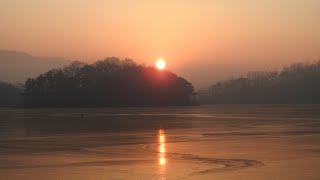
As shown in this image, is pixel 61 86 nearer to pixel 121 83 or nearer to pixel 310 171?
pixel 121 83

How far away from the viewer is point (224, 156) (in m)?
21.5

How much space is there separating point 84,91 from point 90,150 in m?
170

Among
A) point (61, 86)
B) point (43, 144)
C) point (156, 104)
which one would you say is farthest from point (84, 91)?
point (43, 144)

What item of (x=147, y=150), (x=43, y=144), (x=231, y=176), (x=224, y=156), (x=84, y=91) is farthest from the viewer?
(x=84, y=91)

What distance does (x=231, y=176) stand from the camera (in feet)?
51.5

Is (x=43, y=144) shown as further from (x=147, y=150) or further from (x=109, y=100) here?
(x=109, y=100)

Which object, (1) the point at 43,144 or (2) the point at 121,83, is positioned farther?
(2) the point at 121,83

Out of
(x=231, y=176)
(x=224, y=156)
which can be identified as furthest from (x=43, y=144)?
(x=231, y=176)

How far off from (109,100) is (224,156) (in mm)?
174478

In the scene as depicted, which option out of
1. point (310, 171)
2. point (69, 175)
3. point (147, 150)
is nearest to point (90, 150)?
point (147, 150)

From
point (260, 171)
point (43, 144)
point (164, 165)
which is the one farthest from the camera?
point (43, 144)

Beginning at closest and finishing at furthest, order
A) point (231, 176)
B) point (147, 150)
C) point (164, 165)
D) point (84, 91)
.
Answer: point (231, 176), point (164, 165), point (147, 150), point (84, 91)

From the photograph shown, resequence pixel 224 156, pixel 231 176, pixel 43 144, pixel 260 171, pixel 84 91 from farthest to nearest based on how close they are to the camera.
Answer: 1. pixel 84 91
2. pixel 43 144
3. pixel 224 156
4. pixel 260 171
5. pixel 231 176

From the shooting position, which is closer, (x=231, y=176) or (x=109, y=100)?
(x=231, y=176)
